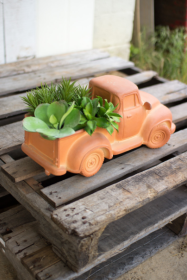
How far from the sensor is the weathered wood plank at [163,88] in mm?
2877

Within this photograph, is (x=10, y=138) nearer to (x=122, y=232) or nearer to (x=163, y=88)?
(x=122, y=232)

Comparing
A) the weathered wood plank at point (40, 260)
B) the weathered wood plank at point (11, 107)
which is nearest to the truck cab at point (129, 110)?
the weathered wood plank at point (40, 260)

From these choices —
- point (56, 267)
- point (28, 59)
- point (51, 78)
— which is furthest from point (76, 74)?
point (56, 267)

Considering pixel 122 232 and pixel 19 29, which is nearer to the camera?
pixel 122 232

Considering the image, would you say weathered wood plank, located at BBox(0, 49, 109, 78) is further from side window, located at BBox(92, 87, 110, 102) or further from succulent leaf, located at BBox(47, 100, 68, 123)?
succulent leaf, located at BBox(47, 100, 68, 123)

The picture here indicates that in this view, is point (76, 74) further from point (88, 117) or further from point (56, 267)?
point (56, 267)

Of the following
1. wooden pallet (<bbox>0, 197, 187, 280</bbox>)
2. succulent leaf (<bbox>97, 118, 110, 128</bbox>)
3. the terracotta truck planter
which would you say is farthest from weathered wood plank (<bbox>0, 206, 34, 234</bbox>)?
succulent leaf (<bbox>97, 118, 110, 128</bbox>)

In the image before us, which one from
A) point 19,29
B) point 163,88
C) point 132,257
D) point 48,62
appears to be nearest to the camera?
point 132,257

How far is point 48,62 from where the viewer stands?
3217 mm

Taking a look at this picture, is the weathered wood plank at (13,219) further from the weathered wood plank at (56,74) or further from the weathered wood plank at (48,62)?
the weathered wood plank at (48,62)

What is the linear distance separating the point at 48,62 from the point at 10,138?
134 cm

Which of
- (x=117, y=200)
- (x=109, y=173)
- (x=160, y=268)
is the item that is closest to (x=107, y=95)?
(x=109, y=173)

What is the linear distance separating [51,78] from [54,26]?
72cm

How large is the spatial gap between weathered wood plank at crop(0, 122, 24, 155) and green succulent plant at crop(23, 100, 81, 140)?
0.55 metres
